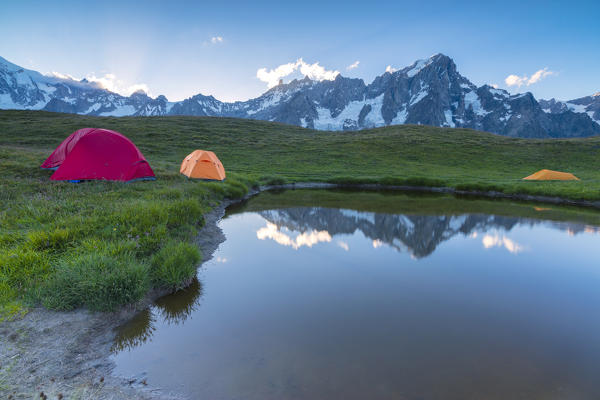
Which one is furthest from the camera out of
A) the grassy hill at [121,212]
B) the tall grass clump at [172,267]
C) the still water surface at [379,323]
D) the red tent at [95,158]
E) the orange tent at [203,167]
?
the orange tent at [203,167]

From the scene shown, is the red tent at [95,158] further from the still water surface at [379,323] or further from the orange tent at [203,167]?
the still water surface at [379,323]

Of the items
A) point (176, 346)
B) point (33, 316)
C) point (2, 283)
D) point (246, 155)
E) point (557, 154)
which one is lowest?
point (176, 346)

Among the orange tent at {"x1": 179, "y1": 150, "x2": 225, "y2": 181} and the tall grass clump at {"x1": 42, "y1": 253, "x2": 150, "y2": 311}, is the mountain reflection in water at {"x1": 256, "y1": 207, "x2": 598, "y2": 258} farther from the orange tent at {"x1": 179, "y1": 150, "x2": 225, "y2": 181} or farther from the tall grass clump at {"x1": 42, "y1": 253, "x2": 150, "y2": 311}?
the orange tent at {"x1": 179, "y1": 150, "x2": 225, "y2": 181}

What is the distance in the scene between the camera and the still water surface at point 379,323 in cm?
536

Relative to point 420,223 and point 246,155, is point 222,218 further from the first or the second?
point 246,155

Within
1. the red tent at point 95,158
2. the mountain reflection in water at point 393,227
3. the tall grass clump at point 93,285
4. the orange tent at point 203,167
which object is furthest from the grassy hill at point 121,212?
the mountain reflection in water at point 393,227

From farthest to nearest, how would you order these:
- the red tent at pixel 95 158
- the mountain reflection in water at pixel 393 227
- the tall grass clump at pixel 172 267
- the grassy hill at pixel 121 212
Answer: the red tent at pixel 95 158
the mountain reflection in water at pixel 393 227
the tall grass clump at pixel 172 267
the grassy hill at pixel 121 212

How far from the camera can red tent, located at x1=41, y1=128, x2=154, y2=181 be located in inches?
737

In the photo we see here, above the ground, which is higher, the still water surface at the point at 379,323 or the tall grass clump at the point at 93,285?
the tall grass clump at the point at 93,285

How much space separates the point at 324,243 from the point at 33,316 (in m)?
11.2

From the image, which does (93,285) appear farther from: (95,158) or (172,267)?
(95,158)

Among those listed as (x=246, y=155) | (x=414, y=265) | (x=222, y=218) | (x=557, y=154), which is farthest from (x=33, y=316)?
(x=557, y=154)

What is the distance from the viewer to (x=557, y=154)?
60781 mm

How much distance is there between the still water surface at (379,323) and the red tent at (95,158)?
1125cm
